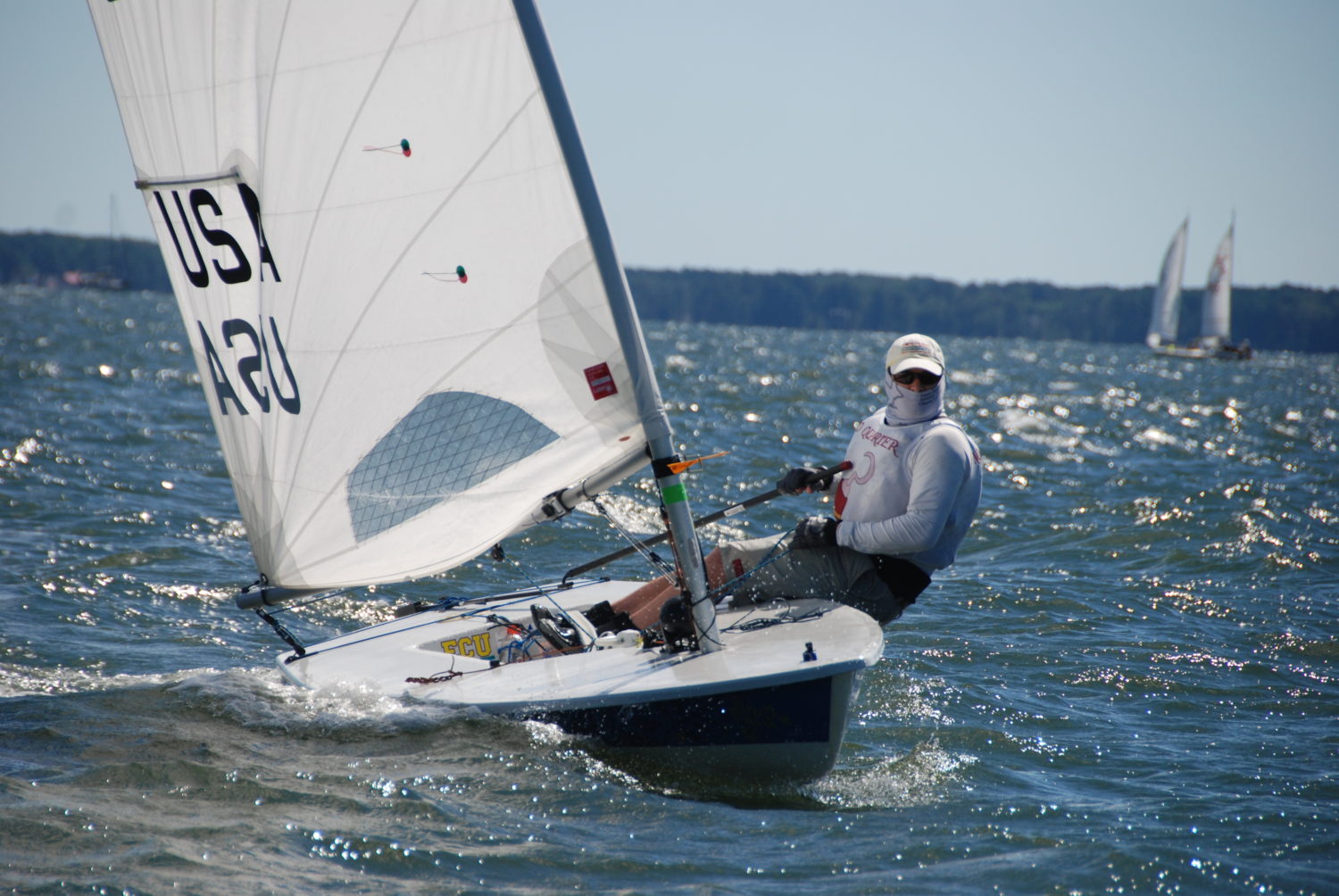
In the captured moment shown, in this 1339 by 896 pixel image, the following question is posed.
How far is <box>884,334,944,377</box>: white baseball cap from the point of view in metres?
4.29

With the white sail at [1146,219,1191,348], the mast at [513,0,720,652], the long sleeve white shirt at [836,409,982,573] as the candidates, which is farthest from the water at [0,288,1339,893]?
the white sail at [1146,219,1191,348]

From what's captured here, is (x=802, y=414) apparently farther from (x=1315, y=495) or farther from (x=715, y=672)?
(x=715, y=672)

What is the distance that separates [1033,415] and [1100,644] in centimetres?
1546

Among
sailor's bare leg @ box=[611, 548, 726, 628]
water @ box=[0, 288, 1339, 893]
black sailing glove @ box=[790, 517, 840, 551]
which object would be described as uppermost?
black sailing glove @ box=[790, 517, 840, 551]

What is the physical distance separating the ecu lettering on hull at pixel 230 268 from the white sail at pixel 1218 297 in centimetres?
5558

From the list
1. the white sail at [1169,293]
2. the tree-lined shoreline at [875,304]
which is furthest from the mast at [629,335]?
the tree-lined shoreline at [875,304]

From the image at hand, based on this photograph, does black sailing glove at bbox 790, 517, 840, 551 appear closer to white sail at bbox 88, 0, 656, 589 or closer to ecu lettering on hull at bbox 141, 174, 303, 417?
→ white sail at bbox 88, 0, 656, 589

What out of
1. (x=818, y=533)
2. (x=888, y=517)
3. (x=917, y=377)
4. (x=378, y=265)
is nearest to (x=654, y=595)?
(x=818, y=533)

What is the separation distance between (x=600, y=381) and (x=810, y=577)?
4.09ft

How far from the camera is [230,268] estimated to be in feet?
14.3

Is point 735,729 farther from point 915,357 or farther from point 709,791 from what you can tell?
point 915,357

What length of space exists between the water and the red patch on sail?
1.21m

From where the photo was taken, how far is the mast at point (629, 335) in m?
3.84

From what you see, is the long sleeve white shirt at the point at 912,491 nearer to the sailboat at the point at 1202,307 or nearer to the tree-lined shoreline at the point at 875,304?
the sailboat at the point at 1202,307
